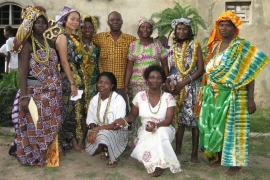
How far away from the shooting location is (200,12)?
8.61 meters

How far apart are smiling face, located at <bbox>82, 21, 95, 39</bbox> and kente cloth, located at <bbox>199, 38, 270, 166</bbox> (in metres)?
1.81

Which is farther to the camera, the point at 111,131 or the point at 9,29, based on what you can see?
the point at 9,29

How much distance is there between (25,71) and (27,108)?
0.45m

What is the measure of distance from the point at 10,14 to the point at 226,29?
6.76 meters

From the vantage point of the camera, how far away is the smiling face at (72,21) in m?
4.55

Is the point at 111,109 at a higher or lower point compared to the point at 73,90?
lower

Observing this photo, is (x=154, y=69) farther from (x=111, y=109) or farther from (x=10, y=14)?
(x=10, y=14)

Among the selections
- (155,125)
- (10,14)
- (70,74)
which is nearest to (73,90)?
(70,74)

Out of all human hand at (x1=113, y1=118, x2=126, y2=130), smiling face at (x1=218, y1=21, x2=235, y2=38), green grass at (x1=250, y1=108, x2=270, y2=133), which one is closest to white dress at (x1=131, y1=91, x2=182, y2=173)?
human hand at (x1=113, y1=118, x2=126, y2=130)

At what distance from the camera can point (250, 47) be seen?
12.7ft

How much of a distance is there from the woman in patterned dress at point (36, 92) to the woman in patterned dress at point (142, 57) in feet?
3.51

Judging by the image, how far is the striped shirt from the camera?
4852 mm

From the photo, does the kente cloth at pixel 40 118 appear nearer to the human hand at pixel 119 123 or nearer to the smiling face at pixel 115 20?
the human hand at pixel 119 123

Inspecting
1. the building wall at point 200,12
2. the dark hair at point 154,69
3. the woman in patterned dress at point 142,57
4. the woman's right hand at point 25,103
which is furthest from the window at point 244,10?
the woman's right hand at point 25,103
